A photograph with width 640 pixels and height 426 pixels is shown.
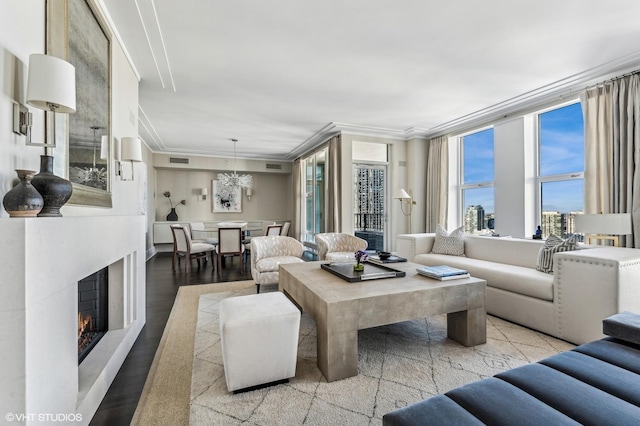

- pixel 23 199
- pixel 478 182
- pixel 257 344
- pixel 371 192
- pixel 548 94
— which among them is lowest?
pixel 257 344

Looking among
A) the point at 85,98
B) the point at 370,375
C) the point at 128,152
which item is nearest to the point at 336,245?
the point at 370,375

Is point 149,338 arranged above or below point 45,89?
below

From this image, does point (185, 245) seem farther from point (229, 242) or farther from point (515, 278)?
point (515, 278)

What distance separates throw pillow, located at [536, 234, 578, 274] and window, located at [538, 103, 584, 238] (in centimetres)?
121

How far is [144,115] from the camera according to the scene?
498 centimetres

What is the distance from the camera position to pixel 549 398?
3.43 feet

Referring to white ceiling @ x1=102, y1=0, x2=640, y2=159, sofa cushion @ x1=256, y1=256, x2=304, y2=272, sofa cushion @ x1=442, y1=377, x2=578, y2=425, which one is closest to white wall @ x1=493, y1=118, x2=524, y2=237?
white ceiling @ x1=102, y1=0, x2=640, y2=159

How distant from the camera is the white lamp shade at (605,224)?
2848 mm

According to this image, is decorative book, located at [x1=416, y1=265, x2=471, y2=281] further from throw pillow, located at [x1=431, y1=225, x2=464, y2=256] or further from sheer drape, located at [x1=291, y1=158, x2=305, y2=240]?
sheer drape, located at [x1=291, y1=158, x2=305, y2=240]

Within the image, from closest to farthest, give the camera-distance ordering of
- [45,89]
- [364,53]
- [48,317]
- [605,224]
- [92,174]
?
[48,317] → [45,89] → [92,174] → [605,224] → [364,53]

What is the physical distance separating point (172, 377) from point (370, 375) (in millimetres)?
1345

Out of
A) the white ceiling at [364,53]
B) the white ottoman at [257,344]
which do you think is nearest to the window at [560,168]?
the white ceiling at [364,53]

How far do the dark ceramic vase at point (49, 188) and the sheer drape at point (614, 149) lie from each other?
4.87 metres

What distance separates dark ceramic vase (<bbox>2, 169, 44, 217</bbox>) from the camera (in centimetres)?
116
